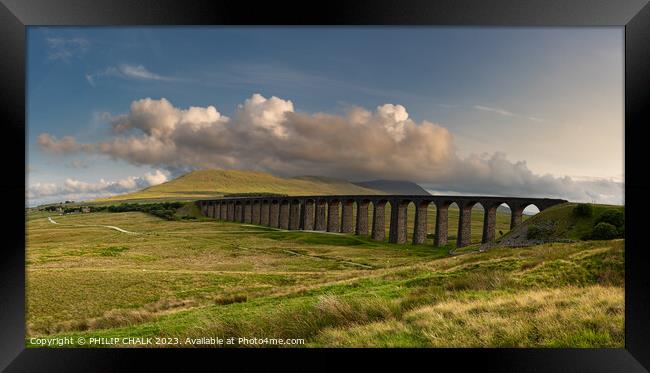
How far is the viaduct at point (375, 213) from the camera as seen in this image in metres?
55.8

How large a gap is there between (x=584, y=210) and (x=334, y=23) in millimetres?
39480

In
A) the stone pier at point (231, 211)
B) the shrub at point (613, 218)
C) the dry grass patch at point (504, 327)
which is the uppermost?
the shrub at point (613, 218)

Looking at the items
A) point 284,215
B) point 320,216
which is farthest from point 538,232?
point 284,215

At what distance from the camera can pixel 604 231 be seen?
111 ft

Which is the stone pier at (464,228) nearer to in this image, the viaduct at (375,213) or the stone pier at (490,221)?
the viaduct at (375,213)

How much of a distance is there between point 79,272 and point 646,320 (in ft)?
101

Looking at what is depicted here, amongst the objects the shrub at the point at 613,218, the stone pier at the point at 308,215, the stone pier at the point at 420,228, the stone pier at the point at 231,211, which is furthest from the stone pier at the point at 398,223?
the stone pier at the point at 231,211

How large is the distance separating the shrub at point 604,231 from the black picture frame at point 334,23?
99.7ft

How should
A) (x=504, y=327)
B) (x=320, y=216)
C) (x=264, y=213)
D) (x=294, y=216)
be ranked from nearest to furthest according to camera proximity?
(x=504, y=327) → (x=320, y=216) → (x=294, y=216) → (x=264, y=213)

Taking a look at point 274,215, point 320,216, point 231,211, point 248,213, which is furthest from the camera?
point 231,211

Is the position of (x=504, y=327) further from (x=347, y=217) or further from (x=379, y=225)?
(x=347, y=217)

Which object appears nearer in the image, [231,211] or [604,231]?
[604,231]

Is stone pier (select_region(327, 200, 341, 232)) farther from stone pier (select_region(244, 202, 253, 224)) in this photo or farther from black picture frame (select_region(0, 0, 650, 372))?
black picture frame (select_region(0, 0, 650, 372))

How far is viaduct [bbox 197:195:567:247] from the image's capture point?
5584cm
